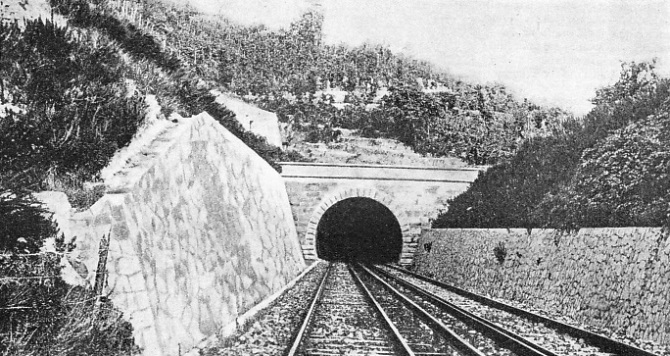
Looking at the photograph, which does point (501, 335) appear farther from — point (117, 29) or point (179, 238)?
point (117, 29)

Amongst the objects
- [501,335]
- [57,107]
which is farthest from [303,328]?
[57,107]

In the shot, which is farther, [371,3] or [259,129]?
[259,129]

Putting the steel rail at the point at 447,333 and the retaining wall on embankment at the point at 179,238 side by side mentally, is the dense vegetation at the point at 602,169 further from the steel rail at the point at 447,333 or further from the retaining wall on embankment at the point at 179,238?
the retaining wall on embankment at the point at 179,238

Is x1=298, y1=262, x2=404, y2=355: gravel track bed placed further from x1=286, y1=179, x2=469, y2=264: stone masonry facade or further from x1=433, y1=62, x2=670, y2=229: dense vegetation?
x1=286, y1=179, x2=469, y2=264: stone masonry facade

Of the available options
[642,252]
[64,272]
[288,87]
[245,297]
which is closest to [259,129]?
[288,87]

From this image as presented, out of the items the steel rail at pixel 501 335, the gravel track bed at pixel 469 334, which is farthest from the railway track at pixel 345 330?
the steel rail at pixel 501 335

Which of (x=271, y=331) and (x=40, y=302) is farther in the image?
(x=271, y=331)

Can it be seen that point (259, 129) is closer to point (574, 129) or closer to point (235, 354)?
point (574, 129)
